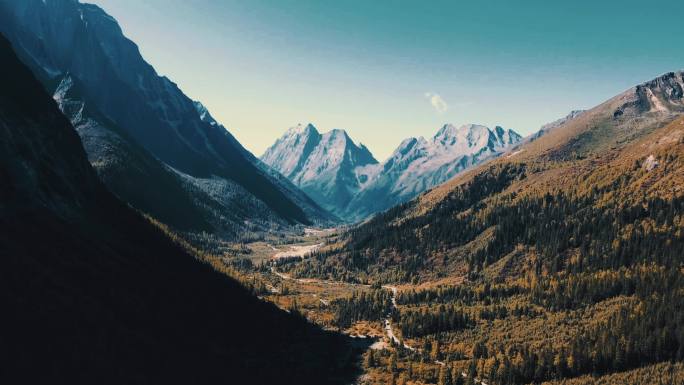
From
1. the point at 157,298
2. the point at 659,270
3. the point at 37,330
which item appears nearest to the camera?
the point at 37,330

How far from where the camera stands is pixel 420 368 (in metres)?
133

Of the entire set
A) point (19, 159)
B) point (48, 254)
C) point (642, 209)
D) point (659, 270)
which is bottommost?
point (48, 254)

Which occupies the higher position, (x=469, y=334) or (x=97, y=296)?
(x=97, y=296)

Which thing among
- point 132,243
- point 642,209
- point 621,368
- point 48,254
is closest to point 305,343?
point 132,243

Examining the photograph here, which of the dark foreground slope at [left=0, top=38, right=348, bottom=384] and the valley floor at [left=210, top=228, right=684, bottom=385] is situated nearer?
the dark foreground slope at [left=0, top=38, right=348, bottom=384]

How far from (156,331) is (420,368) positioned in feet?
248

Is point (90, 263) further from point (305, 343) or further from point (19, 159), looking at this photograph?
point (305, 343)

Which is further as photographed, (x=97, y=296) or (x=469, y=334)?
(x=469, y=334)

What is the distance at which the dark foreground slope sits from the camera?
93.1m

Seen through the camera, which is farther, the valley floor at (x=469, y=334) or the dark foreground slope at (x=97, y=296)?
the valley floor at (x=469, y=334)

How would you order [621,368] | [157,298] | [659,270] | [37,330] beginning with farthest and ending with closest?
[659,270] < [157,298] < [621,368] < [37,330]

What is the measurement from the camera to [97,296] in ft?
379

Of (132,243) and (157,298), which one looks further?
(132,243)

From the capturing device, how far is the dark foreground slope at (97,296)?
93125 millimetres
